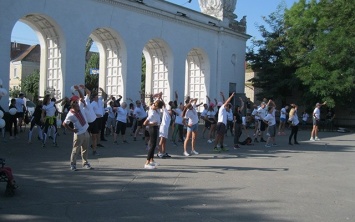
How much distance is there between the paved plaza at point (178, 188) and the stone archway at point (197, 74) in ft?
53.1

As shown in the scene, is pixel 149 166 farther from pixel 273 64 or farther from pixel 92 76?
pixel 92 76

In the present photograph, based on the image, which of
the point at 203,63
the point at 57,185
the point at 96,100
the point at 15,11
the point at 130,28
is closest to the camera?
the point at 57,185

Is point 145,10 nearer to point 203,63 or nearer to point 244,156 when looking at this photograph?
point 203,63

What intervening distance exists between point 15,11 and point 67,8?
271 cm

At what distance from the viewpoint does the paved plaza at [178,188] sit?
19.1ft

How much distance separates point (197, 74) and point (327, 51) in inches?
347

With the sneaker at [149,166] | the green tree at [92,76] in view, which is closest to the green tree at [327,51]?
the sneaker at [149,166]

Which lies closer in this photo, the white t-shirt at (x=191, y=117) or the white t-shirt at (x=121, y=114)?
the white t-shirt at (x=191, y=117)

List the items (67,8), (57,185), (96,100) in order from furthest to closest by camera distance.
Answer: (67,8) < (96,100) < (57,185)

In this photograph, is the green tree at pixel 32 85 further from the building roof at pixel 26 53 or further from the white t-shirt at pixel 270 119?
the white t-shirt at pixel 270 119

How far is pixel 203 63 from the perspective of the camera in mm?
28344

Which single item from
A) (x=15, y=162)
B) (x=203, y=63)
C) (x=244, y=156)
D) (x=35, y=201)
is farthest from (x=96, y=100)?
(x=203, y=63)

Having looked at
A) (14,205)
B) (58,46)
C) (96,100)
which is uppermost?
(58,46)

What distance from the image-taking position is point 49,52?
20.5 metres
